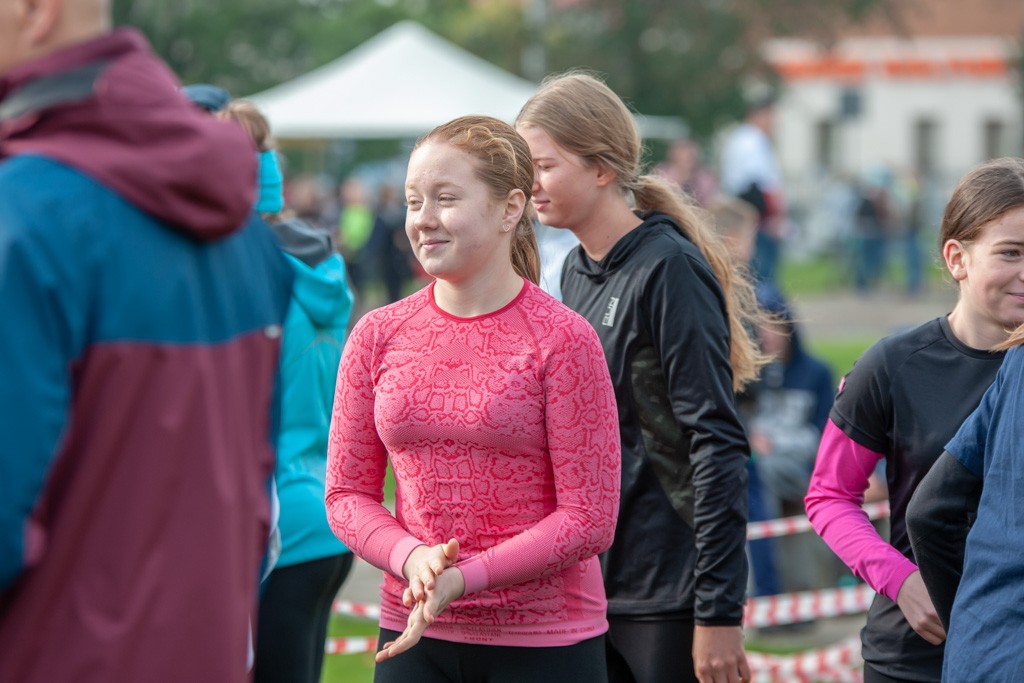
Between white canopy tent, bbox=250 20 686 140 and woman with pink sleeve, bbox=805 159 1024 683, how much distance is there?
14.5 metres

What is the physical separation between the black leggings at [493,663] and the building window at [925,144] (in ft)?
196

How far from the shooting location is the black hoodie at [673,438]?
11.0 ft

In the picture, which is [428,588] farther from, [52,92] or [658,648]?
[52,92]

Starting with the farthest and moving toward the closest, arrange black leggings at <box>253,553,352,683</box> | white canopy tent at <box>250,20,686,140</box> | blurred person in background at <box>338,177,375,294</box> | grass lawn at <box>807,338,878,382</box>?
blurred person in background at <box>338,177,375,294</box> → white canopy tent at <box>250,20,686,140</box> → grass lawn at <box>807,338,878,382</box> → black leggings at <box>253,553,352,683</box>

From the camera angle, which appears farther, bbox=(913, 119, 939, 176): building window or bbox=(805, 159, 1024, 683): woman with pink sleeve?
bbox=(913, 119, 939, 176): building window

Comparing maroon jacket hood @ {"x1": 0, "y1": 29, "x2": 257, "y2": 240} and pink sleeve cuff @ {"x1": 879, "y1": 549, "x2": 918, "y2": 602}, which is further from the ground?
maroon jacket hood @ {"x1": 0, "y1": 29, "x2": 257, "y2": 240}

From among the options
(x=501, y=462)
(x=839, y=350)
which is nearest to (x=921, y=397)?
(x=501, y=462)

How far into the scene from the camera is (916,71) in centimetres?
5884

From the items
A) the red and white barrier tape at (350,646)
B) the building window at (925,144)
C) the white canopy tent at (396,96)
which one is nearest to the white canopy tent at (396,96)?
the white canopy tent at (396,96)

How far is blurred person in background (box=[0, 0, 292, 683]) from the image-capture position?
5.68 feet

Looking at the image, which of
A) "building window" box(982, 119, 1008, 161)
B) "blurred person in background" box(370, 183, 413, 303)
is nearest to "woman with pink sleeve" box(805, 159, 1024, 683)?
"blurred person in background" box(370, 183, 413, 303)

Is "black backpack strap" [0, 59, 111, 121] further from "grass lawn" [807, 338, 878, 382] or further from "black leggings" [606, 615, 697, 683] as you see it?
"grass lawn" [807, 338, 878, 382]

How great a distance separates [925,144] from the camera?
200 ft

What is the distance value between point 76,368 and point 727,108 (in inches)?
1541
